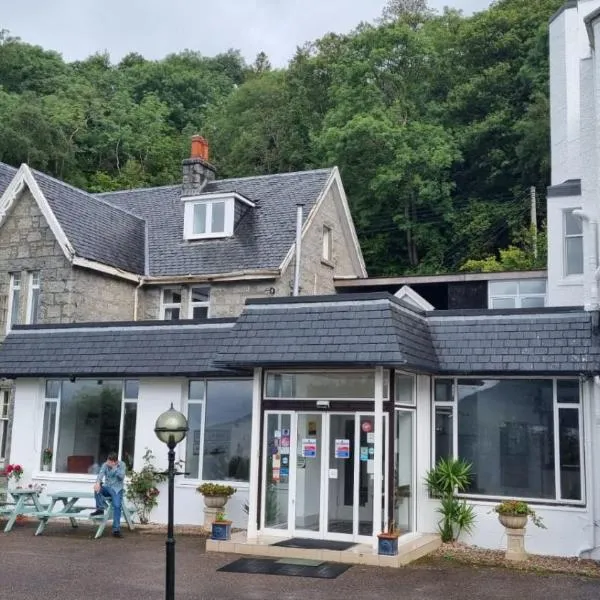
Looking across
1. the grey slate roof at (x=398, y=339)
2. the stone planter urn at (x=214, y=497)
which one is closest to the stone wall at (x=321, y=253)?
the grey slate roof at (x=398, y=339)

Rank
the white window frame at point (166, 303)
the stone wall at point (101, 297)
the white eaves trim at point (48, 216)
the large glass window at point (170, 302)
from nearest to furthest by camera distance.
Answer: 1. the white eaves trim at point (48, 216)
2. the stone wall at point (101, 297)
3. the white window frame at point (166, 303)
4. the large glass window at point (170, 302)

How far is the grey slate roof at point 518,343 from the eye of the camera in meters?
13.6

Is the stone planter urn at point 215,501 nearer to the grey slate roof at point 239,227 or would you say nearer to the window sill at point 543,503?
the window sill at point 543,503

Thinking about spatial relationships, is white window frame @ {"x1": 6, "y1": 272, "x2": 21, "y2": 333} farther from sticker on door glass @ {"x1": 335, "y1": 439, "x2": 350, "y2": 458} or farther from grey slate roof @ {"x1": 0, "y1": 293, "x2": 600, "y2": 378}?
sticker on door glass @ {"x1": 335, "y1": 439, "x2": 350, "y2": 458}

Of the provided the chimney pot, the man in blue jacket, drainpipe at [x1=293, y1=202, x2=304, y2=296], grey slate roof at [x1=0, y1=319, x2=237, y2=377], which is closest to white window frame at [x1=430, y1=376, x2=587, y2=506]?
grey slate roof at [x1=0, y1=319, x2=237, y2=377]

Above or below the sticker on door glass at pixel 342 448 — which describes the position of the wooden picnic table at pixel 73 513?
below

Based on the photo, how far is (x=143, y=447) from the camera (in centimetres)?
1672

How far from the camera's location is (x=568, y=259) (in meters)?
17.3

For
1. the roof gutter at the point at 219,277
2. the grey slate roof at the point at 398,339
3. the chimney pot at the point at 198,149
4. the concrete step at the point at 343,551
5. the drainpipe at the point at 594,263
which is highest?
the chimney pot at the point at 198,149

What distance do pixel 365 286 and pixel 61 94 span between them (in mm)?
35915

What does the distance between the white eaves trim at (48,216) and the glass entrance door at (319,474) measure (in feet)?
30.6

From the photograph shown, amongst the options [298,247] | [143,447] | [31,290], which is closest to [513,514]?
[143,447]

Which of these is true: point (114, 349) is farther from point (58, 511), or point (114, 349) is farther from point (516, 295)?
point (516, 295)

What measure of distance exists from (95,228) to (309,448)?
1218 centimetres
